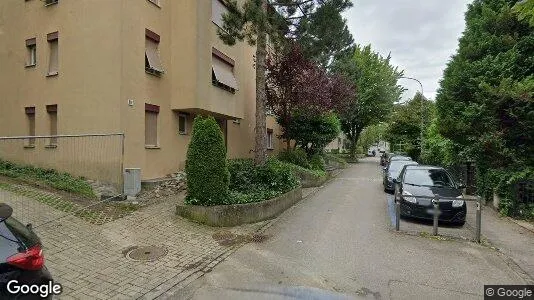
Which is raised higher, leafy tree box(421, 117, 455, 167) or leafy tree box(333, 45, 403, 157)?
leafy tree box(333, 45, 403, 157)

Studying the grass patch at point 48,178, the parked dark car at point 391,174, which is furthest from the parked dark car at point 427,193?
the grass patch at point 48,178

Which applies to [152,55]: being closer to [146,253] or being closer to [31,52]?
[31,52]

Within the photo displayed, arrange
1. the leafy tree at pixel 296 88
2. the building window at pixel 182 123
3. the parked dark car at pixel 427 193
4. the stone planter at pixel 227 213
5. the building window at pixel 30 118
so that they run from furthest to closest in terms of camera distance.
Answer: the leafy tree at pixel 296 88 → the building window at pixel 182 123 → the building window at pixel 30 118 → the parked dark car at pixel 427 193 → the stone planter at pixel 227 213

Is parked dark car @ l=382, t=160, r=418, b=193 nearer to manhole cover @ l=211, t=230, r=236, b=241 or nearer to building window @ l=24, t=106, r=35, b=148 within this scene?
manhole cover @ l=211, t=230, r=236, b=241

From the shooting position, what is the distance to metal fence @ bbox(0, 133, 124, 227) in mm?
9156

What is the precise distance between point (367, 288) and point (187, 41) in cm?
1143

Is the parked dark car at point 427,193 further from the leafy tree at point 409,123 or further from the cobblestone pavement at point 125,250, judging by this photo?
the leafy tree at point 409,123

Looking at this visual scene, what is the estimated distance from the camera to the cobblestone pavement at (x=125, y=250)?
5.29 meters

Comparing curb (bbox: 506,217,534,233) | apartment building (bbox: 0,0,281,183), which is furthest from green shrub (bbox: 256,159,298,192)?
curb (bbox: 506,217,534,233)

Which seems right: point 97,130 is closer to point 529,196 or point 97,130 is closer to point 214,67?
point 214,67

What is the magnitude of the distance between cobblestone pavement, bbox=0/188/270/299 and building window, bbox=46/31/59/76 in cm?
625

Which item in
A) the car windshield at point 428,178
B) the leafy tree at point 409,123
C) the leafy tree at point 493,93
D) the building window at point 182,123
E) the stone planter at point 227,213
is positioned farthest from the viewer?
the leafy tree at point 409,123

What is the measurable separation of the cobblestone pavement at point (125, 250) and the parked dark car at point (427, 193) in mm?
4085

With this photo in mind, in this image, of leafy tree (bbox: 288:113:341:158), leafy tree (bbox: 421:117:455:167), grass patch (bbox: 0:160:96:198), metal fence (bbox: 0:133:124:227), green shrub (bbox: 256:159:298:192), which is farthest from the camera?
leafy tree (bbox: 288:113:341:158)
